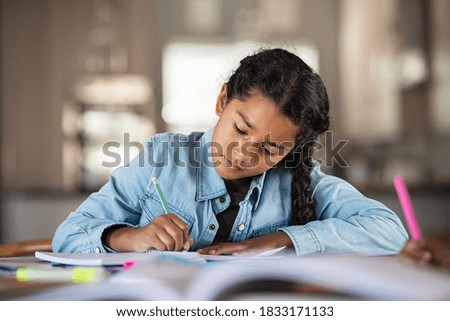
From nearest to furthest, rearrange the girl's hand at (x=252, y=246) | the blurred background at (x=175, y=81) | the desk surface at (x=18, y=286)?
1. the desk surface at (x=18, y=286)
2. the girl's hand at (x=252, y=246)
3. the blurred background at (x=175, y=81)

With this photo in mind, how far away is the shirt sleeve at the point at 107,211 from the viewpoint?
2.21 ft

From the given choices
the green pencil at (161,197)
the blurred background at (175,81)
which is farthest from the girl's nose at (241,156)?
the blurred background at (175,81)

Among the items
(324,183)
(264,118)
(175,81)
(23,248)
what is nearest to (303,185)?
(324,183)

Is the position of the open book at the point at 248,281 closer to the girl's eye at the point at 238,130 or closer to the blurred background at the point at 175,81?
the girl's eye at the point at 238,130

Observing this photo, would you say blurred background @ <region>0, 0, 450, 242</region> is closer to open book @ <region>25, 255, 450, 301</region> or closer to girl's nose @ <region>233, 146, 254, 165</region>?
girl's nose @ <region>233, 146, 254, 165</region>

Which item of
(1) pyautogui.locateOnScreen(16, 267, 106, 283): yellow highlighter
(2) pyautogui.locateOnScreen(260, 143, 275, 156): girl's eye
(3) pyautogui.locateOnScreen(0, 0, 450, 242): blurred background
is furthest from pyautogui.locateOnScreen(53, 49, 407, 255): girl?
(3) pyautogui.locateOnScreen(0, 0, 450, 242): blurred background

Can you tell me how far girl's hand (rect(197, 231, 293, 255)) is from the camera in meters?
0.63

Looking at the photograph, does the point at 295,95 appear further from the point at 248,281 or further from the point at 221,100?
the point at 248,281

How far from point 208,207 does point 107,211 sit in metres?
0.13

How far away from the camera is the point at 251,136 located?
28.4 inches

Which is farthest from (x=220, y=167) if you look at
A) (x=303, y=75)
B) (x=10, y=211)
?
(x=10, y=211)

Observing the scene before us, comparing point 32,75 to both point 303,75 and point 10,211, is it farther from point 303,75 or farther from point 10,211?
point 303,75

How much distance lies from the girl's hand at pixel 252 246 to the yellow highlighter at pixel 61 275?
127mm

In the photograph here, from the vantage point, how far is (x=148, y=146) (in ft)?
2.68
